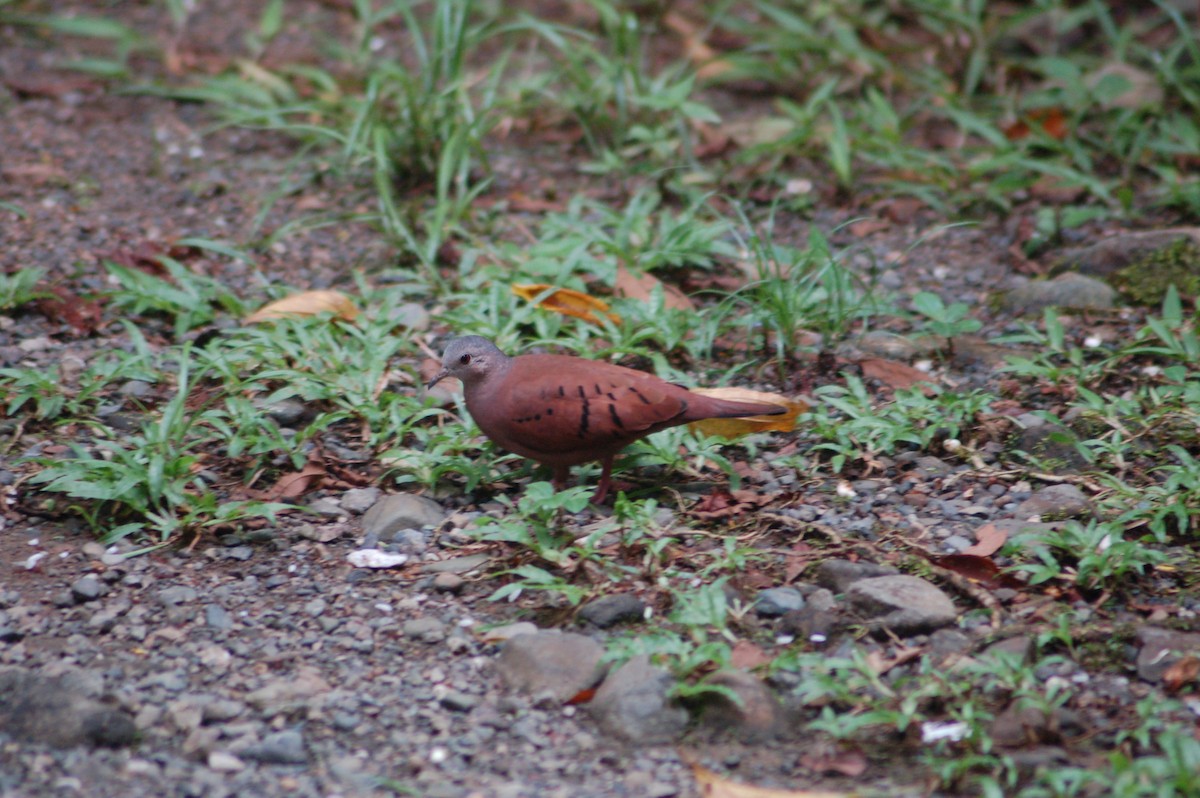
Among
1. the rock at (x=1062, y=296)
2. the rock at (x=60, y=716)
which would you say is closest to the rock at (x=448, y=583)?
the rock at (x=60, y=716)

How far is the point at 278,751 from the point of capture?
3008mm

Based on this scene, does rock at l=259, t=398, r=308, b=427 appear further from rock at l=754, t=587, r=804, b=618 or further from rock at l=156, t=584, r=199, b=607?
rock at l=754, t=587, r=804, b=618

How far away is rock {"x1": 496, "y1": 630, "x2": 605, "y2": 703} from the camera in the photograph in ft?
10.7

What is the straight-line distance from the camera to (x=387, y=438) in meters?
4.46

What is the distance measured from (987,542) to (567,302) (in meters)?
2.09

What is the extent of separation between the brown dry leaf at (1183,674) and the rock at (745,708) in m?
0.98

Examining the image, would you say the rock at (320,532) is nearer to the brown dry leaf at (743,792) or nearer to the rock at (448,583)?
the rock at (448,583)

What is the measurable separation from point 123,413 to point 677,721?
8.30ft

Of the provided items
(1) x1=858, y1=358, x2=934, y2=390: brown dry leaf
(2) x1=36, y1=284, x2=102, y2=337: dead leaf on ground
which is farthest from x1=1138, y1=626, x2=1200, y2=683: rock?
(2) x1=36, y1=284, x2=102, y2=337: dead leaf on ground

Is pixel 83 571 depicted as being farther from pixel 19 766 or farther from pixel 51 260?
pixel 51 260

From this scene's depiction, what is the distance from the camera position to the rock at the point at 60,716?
3006 millimetres

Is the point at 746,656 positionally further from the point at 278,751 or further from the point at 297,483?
the point at 297,483

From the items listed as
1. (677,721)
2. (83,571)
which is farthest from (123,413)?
(677,721)

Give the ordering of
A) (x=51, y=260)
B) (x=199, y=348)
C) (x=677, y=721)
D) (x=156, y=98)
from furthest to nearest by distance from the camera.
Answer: (x=156, y=98)
(x=51, y=260)
(x=199, y=348)
(x=677, y=721)
